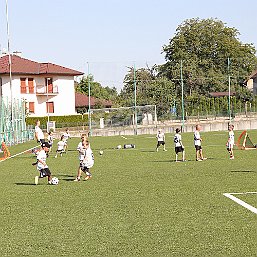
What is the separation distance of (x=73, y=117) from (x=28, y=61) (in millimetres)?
12235

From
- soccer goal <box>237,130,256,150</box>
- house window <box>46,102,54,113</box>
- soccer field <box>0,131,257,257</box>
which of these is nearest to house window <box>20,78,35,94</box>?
house window <box>46,102,54,113</box>

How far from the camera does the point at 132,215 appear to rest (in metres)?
11.7

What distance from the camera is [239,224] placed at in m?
10.4

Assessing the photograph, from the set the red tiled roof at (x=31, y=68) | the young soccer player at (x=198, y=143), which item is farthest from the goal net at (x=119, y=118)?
the young soccer player at (x=198, y=143)

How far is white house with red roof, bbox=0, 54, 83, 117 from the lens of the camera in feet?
260

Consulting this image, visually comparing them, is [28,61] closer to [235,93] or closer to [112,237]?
[235,93]

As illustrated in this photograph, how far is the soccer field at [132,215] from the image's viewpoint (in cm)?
893

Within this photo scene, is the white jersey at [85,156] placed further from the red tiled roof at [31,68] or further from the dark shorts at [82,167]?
the red tiled roof at [31,68]

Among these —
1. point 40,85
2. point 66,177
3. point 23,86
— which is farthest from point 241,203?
point 40,85

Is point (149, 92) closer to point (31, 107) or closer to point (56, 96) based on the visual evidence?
point (56, 96)

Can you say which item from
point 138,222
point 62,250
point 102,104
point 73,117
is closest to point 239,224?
point 138,222

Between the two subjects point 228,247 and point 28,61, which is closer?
point 228,247

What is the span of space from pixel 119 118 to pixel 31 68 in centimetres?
1974

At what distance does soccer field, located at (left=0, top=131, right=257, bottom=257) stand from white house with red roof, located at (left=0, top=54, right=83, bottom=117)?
59.2 metres
